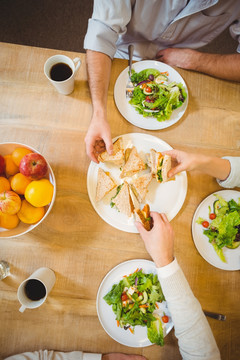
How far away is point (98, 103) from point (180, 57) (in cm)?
67

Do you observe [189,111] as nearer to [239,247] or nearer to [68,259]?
[239,247]

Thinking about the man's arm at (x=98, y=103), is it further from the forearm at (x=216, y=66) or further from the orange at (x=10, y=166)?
the forearm at (x=216, y=66)

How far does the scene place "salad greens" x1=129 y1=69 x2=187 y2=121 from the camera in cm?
151

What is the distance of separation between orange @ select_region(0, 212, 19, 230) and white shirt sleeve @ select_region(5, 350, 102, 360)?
0.70m

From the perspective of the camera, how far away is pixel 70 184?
1484 millimetres

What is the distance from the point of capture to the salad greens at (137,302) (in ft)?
4.38

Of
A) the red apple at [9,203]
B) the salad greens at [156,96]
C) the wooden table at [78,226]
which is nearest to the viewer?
the red apple at [9,203]

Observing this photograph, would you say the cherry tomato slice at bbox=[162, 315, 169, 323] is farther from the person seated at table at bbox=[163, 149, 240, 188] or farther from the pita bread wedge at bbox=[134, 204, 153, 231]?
the person seated at table at bbox=[163, 149, 240, 188]

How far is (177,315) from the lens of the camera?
1308 mm

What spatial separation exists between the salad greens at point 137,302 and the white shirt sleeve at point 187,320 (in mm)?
87

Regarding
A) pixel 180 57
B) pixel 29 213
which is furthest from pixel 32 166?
pixel 180 57

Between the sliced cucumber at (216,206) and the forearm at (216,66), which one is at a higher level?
the forearm at (216,66)

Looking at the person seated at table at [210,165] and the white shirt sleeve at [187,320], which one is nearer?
the white shirt sleeve at [187,320]

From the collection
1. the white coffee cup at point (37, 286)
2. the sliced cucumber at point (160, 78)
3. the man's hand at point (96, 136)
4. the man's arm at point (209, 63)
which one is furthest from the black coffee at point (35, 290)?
the man's arm at point (209, 63)
